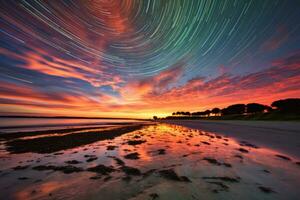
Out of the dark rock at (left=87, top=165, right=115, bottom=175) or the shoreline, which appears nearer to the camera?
the dark rock at (left=87, top=165, right=115, bottom=175)

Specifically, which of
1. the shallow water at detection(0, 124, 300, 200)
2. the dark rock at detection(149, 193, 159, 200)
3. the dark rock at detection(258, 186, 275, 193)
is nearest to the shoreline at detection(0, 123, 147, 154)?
the shallow water at detection(0, 124, 300, 200)

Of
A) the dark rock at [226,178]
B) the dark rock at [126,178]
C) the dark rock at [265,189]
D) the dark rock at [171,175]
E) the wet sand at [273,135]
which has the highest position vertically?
the wet sand at [273,135]

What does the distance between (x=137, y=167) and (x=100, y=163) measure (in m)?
2.14

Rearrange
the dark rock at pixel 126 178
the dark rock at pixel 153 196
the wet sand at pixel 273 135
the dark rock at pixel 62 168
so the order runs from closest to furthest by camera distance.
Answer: the dark rock at pixel 153 196
the dark rock at pixel 126 178
the dark rock at pixel 62 168
the wet sand at pixel 273 135

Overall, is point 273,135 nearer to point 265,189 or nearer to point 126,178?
point 265,189

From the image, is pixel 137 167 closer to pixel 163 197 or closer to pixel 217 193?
pixel 163 197

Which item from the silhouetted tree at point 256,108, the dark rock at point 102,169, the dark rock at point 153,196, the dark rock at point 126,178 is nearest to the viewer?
the dark rock at point 153,196

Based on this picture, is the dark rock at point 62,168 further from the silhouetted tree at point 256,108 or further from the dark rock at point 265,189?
the silhouetted tree at point 256,108

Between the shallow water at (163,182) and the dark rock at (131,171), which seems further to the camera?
the dark rock at (131,171)

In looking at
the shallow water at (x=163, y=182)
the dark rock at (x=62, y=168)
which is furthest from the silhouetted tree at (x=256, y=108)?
the dark rock at (x=62, y=168)

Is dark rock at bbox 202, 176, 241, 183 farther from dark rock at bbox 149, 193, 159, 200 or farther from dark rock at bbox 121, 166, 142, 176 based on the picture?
dark rock at bbox 121, 166, 142, 176

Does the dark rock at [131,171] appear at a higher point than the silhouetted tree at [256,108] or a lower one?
lower

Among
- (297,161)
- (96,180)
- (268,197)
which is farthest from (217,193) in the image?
(297,161)

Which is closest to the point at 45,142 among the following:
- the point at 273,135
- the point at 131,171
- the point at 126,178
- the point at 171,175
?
the point at 131,171
